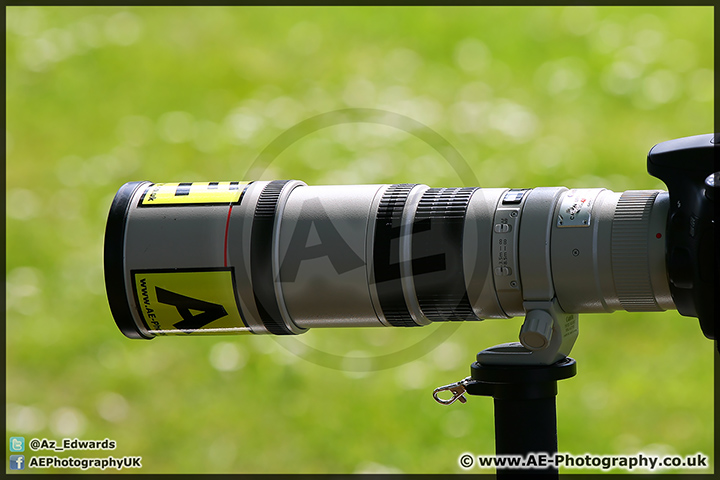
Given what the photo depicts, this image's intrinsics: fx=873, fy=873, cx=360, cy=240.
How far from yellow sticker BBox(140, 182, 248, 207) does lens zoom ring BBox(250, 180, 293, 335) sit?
0.05 metres

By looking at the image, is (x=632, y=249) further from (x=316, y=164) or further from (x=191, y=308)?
(x=316, y=164)

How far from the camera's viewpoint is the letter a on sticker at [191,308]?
121 centimetres

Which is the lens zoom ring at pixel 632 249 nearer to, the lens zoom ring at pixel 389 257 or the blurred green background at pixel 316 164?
the lens zoom ring at pixel 389 257

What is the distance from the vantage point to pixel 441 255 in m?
1.19

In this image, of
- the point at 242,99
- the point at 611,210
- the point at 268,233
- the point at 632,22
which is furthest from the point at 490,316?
the point at 632,22

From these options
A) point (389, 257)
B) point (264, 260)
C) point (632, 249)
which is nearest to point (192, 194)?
point (264, 260)

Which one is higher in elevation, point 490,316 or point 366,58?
point 366,58

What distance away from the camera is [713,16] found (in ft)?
12.0

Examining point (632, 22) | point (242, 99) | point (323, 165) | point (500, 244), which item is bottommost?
point (500, 244)

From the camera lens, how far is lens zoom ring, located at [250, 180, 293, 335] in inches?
47.2

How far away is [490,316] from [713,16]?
2.94m

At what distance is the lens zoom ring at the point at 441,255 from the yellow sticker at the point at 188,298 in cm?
26

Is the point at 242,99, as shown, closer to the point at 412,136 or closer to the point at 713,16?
the point at 412,136

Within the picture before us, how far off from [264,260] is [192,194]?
0.15 metres
